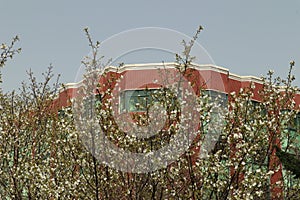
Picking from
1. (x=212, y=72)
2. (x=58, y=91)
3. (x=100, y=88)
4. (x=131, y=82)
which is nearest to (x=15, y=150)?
(x=58, y=91)

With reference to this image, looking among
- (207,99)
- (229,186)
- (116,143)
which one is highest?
(207,99)

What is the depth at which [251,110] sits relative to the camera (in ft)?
35.4

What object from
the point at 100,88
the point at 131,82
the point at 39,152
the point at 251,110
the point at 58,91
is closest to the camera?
the point at 100,88

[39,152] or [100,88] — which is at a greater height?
[100,88]

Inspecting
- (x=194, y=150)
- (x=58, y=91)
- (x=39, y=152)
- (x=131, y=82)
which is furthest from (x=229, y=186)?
(x=131, y=82)

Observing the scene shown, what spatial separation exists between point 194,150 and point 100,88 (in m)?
2.09

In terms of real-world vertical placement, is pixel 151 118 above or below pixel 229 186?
above

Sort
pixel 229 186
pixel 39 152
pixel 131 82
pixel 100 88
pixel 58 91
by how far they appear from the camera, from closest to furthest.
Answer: pixel 229 186 → pixel 100 88 → pixel 39 152 → pixel 58 91 → pixel 131 82

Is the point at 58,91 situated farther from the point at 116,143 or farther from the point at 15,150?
the point at 116,143

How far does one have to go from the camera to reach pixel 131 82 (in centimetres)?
2547

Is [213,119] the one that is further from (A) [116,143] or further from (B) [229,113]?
(A) [116,143]

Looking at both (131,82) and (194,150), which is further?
(131,82)

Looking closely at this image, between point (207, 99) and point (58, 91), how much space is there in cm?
697

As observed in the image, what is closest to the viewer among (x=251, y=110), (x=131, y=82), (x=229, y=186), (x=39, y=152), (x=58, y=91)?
(x=229, y=186)
